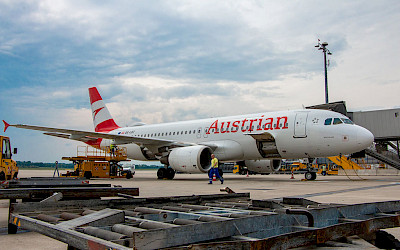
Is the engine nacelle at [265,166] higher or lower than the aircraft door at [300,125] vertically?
lower

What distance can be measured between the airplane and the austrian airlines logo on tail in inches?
159

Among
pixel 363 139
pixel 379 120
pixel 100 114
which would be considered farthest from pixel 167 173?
pixel 379 120

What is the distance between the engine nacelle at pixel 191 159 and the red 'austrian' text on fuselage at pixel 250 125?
5.65 feet

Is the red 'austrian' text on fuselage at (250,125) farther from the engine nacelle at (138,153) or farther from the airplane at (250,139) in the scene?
the engine nacelle at (138,153)

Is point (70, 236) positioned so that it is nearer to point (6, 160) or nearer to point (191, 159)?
point (191, 159)

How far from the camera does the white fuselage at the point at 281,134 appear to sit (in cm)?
1517

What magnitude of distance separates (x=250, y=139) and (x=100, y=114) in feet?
43.9

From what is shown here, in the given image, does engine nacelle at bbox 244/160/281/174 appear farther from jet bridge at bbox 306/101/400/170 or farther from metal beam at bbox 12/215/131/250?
metal beam at bbox 12/215/131/250

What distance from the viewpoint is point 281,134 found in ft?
53.8

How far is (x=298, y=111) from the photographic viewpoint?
16.7 metres

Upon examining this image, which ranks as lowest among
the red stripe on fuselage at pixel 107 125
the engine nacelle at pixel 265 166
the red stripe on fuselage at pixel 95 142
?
the engine nacelle at pixel 265 166

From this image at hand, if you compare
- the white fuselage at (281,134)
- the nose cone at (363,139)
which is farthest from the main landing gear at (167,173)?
the nose cone at (363,139)

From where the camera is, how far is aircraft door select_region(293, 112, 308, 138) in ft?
51.9

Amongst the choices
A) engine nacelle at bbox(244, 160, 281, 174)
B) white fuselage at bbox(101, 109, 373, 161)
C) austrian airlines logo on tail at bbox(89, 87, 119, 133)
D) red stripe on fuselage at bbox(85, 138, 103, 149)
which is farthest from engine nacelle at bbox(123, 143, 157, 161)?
engine nacelle at bbox(244, 160, 281, 174)
